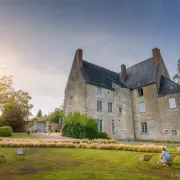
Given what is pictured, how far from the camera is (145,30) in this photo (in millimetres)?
14602

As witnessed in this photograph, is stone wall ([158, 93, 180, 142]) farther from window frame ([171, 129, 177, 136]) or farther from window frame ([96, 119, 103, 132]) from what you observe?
window frame ([96, 119, 103, 132])

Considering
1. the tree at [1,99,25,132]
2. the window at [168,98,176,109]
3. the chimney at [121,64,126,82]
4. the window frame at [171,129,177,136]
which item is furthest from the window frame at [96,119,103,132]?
the tree at [1,99,25,132]

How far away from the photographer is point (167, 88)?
2464 centimetres

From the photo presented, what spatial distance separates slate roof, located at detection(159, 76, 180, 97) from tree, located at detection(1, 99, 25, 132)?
24508 mm

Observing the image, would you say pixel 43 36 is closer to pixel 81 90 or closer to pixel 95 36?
pixel 95 36

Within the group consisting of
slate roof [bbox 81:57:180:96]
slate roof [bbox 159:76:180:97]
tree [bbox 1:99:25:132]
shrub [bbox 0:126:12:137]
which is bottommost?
shrub [bbox 0:126:12:137]

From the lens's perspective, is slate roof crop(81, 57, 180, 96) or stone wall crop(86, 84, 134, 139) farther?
slate roof crop(81, 57, 180, 96)

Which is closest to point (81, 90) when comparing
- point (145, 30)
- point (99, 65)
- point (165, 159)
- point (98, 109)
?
point (98, 109)

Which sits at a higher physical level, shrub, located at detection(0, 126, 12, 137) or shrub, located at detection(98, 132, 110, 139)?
shrub, located at detection(0, 126, 12, 137)

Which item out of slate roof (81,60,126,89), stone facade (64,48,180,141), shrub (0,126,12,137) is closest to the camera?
shrub (0,126,12,137)

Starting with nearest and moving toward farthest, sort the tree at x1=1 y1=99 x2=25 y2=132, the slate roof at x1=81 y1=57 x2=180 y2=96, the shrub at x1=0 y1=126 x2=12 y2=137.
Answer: the shrub at x1=0 y1=126 x2=12 y2=137 < the slate roof at x1=81 y1=57 x2=180 y2=96 < the tree at x1=1 y1=99 x2=25 y2=132

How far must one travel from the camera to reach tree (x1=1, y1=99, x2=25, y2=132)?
27656 millimetres

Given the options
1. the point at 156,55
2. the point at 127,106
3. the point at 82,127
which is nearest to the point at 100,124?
the point at 82,127

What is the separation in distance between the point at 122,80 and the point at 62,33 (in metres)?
19.5
